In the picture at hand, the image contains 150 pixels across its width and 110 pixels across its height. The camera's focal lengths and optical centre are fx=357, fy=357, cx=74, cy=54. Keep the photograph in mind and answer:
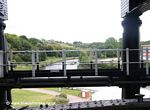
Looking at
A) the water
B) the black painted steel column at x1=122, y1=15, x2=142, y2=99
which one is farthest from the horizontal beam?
the black painted steel column at x1=122, y1=15, x2=142, y2=99

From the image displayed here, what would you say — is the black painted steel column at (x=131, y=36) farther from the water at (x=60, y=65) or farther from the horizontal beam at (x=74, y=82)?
the water at (x=60, y=65)

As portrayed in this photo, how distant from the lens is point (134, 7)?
13898mm

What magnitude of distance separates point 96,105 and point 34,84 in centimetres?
399

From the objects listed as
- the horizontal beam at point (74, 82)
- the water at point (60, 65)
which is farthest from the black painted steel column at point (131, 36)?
the water at point (60, 65)

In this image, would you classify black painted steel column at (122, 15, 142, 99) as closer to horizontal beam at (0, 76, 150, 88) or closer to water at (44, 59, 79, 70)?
horizontal beam at (0, 76, 150, 88)

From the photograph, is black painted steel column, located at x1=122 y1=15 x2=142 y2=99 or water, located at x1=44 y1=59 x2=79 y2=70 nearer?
water, located at x1=44 y1=59 x2=79 y2=70

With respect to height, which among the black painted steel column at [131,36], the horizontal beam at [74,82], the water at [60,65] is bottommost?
the horizontal beam at [74,82]

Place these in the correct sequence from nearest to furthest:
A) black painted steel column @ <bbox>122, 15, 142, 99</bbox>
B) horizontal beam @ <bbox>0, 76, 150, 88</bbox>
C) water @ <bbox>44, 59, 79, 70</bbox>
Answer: horizontal beam @ <bbox>0, 76, 150, 88</bbox> → water @ <bbox>44, 59, 79, 70</bbox> → black painted steel column @ <bbox>122, 15, 142, 99</bbox>

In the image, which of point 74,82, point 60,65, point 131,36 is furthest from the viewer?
point 60,65

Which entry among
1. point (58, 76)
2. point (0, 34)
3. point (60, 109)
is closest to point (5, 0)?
point (0, 34)

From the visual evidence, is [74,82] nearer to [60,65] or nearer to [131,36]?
[131,36]

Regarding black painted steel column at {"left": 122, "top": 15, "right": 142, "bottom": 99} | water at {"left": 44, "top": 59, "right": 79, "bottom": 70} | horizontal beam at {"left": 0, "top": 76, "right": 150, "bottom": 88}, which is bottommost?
horizontal beam at {"left": 0, "top": 76, "right": 150, "bottom": 88}

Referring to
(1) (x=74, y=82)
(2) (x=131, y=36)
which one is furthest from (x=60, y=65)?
(1) (x=74, y=82)

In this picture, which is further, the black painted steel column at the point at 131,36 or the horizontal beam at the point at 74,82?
the black painted steel column at the point at 131,36
